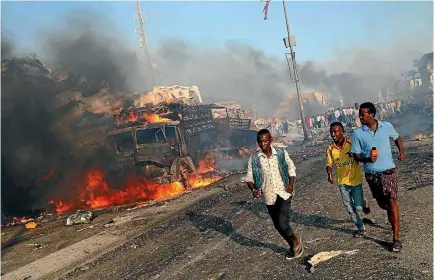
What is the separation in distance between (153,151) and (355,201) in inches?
381

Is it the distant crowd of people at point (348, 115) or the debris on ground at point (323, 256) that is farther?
the distant crowd of people at point (348, 115)

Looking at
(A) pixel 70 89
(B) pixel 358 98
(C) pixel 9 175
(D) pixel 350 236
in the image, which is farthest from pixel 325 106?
(D) pixel 350 236

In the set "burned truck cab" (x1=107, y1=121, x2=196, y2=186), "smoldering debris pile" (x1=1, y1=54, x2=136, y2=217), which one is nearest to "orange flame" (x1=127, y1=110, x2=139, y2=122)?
"burned truck cab" (x1=107, y1=121, x2=196, y2=186)

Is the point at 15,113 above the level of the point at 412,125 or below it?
above

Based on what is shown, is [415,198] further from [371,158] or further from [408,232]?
[371,158]

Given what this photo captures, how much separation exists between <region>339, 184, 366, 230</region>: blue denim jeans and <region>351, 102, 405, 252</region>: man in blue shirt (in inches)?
16.6

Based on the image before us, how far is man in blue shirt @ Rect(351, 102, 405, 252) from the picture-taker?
4.40 m

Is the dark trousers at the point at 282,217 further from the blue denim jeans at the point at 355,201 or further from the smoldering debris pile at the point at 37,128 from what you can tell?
the smoldering debris pile at the point at 37,128

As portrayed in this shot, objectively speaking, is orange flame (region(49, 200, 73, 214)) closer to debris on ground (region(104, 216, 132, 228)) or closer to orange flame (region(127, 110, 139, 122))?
orange flame (region(127, 110, 139, 122))

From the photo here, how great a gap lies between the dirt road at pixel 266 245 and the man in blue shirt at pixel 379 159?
1.67 ft

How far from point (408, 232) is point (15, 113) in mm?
15665

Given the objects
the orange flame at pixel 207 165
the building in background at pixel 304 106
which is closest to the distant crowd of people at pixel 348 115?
the orange flame at pixel 207 165

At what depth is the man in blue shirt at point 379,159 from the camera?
4398 millimetres

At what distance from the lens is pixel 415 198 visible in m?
6.55
